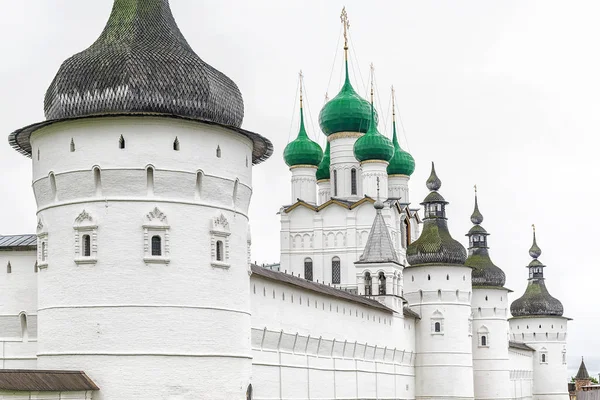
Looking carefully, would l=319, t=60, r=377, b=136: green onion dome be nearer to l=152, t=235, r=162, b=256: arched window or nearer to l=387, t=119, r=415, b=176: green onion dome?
l=387, t=119, r=415, b=176: green onion dome

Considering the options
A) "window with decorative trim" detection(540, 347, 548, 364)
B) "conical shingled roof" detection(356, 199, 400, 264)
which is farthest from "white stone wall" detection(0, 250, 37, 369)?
"window with decorative trim" detection(540, 347, 548, 364)

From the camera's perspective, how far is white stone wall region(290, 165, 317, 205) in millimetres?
53531

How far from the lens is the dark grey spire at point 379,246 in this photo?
4703cm

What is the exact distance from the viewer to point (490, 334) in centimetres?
5769

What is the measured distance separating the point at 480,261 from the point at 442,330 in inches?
413

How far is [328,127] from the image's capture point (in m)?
53.7

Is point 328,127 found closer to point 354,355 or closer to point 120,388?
point 354,355

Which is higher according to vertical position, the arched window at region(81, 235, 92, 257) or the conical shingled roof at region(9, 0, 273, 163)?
the conical shingled roof at region(9, 0, 273, 163)

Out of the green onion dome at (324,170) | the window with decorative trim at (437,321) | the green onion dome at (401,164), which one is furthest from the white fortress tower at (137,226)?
the green onion dome at (401,164)

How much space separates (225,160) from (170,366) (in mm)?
4675

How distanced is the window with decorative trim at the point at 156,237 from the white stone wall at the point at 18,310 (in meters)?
3.77

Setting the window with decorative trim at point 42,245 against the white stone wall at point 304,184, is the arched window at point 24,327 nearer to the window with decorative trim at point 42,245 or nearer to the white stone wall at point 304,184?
the window with decorative trim at point 42,245

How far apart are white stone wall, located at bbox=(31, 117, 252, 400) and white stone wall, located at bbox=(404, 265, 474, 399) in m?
27.1

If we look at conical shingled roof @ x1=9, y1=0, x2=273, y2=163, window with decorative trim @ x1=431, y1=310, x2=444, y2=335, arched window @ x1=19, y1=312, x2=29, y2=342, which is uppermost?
conical shingled roof @ x1=9, y1=0, x2=273, y2=163
